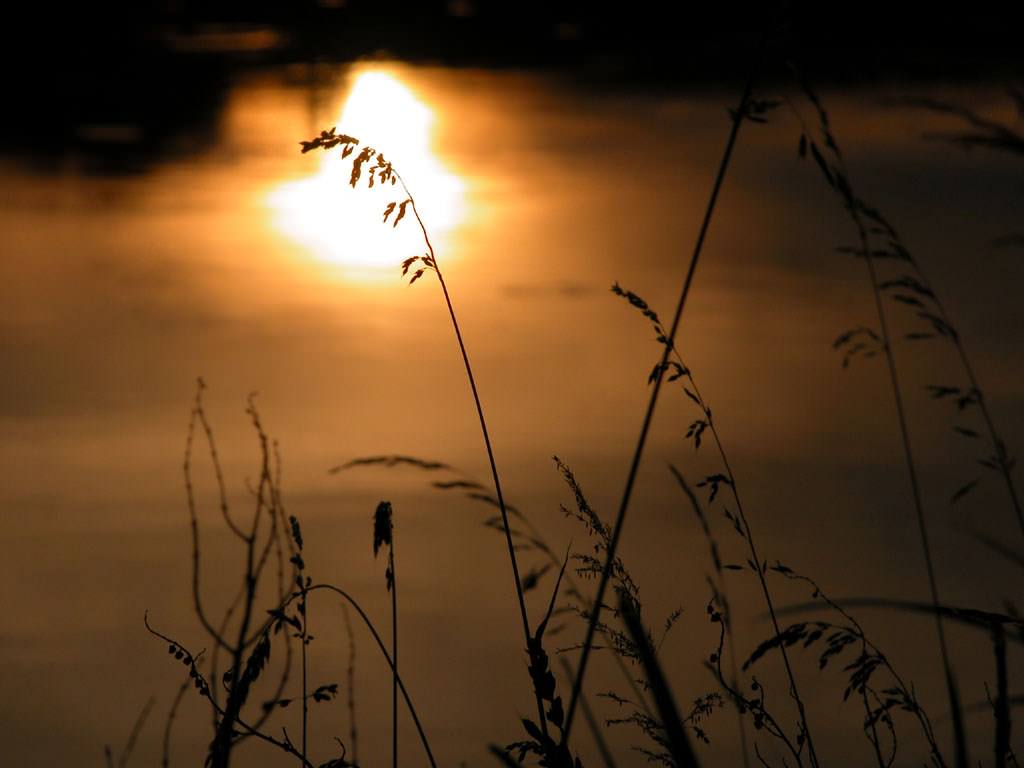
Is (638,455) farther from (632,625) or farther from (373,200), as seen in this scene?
(373,200)

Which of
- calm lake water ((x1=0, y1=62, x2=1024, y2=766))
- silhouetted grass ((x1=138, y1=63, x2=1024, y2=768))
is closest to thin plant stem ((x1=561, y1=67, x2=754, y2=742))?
silhouetted grass ((x1=138, y1=63, x2=1024, y2=768))

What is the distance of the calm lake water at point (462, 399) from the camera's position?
327 centimetres

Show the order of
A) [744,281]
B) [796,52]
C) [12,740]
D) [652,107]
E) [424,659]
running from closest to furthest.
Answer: [796,52] < [12,740] < [424,659] < [744,281] < [652,107]

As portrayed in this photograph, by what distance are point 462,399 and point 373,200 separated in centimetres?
380

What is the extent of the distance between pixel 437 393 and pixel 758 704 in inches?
142

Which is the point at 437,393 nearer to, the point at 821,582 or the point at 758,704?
the point at 821,582

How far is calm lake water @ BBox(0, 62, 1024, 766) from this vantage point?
327cm

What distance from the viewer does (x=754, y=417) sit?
Answer: 489 cm

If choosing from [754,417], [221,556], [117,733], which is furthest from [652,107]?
[117,733]

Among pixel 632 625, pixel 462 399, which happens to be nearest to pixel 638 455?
pixel 632 625

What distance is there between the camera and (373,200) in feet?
28.6

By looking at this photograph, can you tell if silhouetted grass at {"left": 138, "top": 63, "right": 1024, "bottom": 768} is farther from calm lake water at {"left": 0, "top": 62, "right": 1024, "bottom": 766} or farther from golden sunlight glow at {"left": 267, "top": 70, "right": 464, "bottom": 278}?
golden sunlight glow at {"left": 267, "top": 70, "right": 464, "bottom": 278}

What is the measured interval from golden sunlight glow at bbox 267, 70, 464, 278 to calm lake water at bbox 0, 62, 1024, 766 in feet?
0.13

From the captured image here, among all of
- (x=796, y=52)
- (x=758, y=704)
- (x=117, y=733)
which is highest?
(x=796, y=52)
